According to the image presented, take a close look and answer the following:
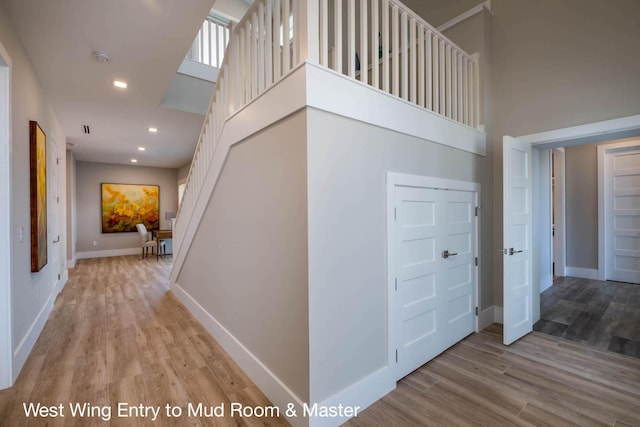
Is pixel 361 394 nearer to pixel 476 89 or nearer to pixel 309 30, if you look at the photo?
pixel 309 30

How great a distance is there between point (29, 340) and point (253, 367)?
215cm

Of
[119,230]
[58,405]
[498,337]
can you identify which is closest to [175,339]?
[58,405]

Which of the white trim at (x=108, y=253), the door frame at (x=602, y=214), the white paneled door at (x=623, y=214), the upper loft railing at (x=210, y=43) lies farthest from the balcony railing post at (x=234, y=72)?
the white trim at (x=108, y=253)

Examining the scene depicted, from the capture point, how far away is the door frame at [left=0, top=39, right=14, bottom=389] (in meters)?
2.05

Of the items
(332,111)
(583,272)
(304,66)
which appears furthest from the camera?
(583,272)

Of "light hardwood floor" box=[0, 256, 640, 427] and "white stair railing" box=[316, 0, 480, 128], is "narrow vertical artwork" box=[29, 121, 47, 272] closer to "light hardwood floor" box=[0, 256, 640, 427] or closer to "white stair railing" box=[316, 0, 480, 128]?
"light hardwood floor" box=[0, 256, 640, 427]

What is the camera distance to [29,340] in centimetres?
257

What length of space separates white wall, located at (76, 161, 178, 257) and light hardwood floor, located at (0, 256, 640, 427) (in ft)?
19.0

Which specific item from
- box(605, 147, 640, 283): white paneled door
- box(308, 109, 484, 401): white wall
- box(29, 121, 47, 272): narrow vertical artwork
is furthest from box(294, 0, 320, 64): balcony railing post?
box(605, 147, 640, 283): white paneled door

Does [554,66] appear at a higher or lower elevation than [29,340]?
higher

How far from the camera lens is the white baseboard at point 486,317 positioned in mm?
3060

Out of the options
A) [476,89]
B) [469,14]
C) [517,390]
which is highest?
[469,14]

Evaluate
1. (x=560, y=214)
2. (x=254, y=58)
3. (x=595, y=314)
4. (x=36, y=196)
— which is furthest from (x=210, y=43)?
(x=560, y=214)

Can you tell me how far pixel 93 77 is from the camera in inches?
127
